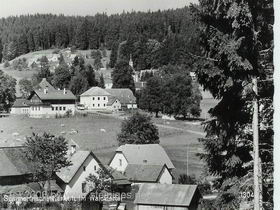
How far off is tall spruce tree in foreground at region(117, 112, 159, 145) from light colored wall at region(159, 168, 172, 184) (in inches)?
444

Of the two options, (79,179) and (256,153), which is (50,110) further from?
(256,153)

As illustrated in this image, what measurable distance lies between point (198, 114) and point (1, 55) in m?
115

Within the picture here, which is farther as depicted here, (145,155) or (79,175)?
(145,155)

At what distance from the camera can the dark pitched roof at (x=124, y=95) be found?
111000mm

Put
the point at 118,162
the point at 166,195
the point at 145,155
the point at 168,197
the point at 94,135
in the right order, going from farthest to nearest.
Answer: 1. the point at 94,135
2. the point at 145,155
3. the point at 118,162
4. the point at 166,195
5. the point at 168,197

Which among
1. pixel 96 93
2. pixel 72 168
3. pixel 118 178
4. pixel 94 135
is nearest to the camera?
pixel 72 168

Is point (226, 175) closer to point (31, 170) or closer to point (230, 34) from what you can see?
point (230, 34)

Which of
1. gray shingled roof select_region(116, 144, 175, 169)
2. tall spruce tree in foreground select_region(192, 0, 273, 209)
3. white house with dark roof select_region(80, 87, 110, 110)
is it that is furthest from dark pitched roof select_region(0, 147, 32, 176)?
white house with dark roof select_region(80, 87, 110, 110)

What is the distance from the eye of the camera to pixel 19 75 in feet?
516

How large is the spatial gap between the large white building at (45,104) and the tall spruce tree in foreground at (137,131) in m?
28.3

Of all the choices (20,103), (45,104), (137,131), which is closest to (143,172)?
(137,131)

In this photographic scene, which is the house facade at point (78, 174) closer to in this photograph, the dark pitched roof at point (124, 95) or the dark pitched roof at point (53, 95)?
Answer: the dark pitched roof at point (53, 95)

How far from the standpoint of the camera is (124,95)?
112125 millimetres

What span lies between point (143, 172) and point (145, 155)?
4494 mm
